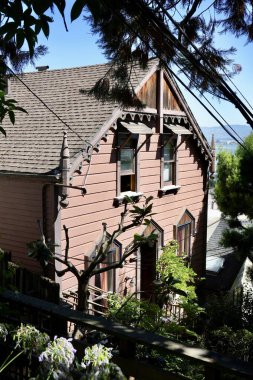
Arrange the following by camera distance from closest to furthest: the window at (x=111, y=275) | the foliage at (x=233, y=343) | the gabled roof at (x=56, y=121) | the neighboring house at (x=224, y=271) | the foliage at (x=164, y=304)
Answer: the foliage at (x=164, y=304) → the foliage at (x=233, y=343) → the gabled roof at (x=56, y=121) → the window at (x=111, y=275) → the neighboring house at (x=224, y=271)

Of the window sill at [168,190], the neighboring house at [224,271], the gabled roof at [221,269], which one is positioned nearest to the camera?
the window sill at [168,190]

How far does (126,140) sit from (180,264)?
4453 mm

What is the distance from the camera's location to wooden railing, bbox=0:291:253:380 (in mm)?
2580

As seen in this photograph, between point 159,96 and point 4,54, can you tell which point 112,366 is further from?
point 159,96

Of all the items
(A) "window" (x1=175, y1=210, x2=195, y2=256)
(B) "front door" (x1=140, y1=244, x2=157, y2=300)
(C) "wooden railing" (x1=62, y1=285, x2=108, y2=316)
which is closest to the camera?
(C) "wooden railing" (x1=62, y1=285, x2=108, y2=316)

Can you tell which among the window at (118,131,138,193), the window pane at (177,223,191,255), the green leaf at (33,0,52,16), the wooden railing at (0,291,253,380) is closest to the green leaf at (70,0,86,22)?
the green leaf at (33,0,52,16)

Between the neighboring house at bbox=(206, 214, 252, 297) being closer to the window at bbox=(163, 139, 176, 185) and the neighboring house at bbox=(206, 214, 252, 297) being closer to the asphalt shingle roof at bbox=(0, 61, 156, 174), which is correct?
the window at bbox=(163, 139, 176, 185)

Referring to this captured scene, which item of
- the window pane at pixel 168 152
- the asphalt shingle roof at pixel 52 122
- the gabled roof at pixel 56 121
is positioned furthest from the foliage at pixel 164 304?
the asphalt shingle roof at pixel 52 122

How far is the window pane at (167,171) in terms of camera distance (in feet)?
47.5

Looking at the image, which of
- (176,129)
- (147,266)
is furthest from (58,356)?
(176,129)

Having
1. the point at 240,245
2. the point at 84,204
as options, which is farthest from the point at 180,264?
the point at 84,204

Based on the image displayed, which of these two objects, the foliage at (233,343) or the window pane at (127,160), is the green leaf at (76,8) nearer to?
the foliage at (233,343)

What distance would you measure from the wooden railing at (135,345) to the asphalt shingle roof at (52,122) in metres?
6.78

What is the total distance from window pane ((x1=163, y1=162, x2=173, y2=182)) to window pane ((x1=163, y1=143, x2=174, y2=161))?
186mm
